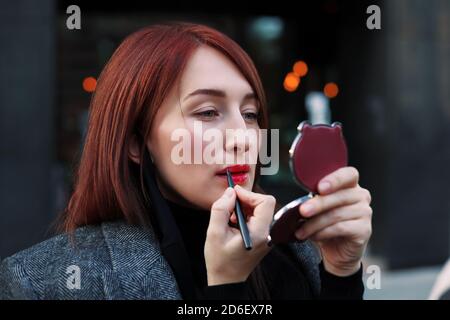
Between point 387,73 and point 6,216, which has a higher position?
point 387,73

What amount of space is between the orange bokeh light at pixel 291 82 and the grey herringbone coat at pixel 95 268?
800 centimetres

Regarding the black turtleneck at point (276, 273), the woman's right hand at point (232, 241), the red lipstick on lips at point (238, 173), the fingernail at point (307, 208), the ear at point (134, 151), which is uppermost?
the ear at point (134, 151)

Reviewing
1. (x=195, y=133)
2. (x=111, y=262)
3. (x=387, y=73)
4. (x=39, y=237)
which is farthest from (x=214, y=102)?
(x=387, y=73)

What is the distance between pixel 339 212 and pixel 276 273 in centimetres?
66

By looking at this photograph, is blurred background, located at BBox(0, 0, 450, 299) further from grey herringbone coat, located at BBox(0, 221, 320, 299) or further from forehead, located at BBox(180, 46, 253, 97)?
forehead, located at BBox(180, 46, 253, 97)

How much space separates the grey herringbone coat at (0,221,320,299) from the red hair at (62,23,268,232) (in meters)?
0.08

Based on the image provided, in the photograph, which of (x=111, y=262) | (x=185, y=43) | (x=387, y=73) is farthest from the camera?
(x=387, y=73)

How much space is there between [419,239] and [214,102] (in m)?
6.89

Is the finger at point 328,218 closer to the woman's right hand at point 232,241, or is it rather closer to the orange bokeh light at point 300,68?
the woman's right hand at point 232,241

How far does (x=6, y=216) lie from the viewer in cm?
637

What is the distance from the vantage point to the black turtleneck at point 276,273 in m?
1.64

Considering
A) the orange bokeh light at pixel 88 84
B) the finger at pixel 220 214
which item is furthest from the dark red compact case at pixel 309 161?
the orange bokeh light at pixel 88 84

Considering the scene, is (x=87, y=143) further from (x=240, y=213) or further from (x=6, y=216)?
(x=6, y=216)

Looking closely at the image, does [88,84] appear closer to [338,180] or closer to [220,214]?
[220,214]
